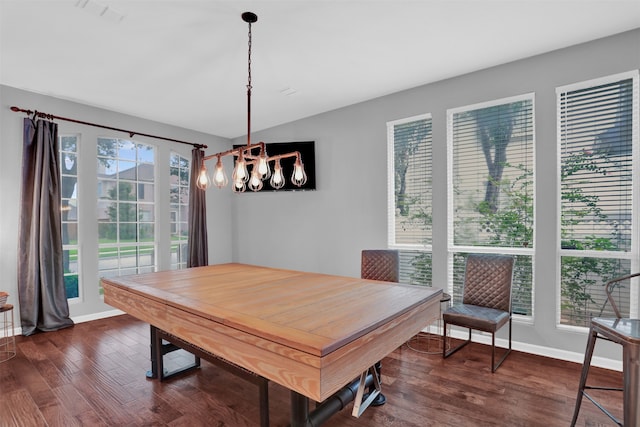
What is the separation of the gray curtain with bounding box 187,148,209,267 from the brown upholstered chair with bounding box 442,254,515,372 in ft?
12.6

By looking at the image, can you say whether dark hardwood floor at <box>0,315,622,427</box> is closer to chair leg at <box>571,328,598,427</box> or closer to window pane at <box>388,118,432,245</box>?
chair leg at <box>571,328,598,427</box>

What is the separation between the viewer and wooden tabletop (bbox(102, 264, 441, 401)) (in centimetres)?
122

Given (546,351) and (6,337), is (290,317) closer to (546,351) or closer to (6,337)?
(546,351)

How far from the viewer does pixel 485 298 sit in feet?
10.2

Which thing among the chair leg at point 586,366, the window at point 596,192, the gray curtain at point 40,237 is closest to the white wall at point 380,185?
the window at point 596,192

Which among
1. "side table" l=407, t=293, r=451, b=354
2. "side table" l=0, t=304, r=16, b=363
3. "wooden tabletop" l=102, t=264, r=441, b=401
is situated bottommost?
"side table" l=407, t=293, r=451, b=354

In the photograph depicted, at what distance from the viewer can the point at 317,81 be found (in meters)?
3.57

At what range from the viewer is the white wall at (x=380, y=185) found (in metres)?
2.95

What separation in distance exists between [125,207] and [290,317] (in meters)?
4.22

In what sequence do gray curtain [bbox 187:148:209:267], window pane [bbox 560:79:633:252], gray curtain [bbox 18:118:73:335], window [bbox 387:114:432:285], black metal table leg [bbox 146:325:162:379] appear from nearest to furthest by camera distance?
1. black metal table leg [bbox 146:325:162:379]
2. window pane [bbox 560:79:633:252]
3. gray curtain [bbox 18:118:73:335]
4. window [bbox 387:114:432:285]
5. gray curtain [bbox 187:148:209:267]

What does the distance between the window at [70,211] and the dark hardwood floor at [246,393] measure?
120 centimetres

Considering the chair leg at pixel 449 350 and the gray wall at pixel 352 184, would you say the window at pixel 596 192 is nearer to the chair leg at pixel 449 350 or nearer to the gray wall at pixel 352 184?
the gray wall at pixel 352 184

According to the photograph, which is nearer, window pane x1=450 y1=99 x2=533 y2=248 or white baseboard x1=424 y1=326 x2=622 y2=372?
white baseboard x1=424 y1=326 x2=622 y2=372

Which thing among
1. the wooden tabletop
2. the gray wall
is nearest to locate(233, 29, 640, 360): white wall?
the gray wall
